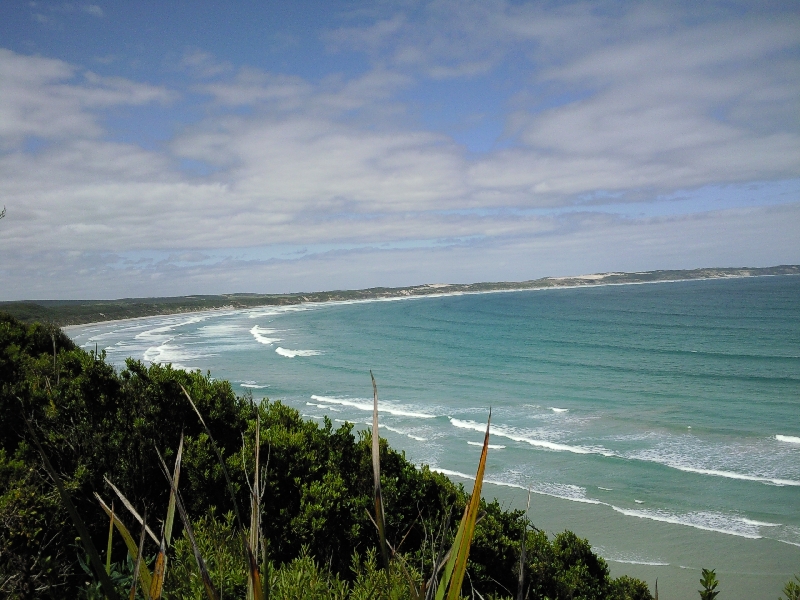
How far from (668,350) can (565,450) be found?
80.1ft

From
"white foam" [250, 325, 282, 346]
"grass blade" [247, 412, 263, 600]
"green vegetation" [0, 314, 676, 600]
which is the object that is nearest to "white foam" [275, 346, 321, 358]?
"white foam" [250, 325, 282, 346]

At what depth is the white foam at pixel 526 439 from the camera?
1811 centimetres

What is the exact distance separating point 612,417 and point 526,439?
16.5 feet

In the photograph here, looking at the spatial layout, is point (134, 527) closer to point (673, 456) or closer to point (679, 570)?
point (679, 570)

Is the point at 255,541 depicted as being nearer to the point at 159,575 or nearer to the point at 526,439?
the point at 159,575

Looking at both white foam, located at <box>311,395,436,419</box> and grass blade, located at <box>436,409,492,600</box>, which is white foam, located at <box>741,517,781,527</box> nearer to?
white foam, located at <box>311,395,436,419</box>

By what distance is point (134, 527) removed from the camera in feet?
18.0

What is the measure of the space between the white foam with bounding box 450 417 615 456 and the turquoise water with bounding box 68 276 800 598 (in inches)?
4.3

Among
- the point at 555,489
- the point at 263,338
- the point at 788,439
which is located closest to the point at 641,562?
the point at 555,489

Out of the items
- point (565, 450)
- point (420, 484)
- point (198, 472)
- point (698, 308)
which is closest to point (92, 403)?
point (198, 472)

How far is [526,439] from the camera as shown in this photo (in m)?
19.5

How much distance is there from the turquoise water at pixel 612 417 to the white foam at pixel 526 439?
0.11 meters

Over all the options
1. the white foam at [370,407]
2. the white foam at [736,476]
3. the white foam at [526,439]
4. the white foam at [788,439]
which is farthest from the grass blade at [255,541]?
the white foam at [370,407]

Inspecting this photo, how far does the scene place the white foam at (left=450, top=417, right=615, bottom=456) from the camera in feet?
59.4
